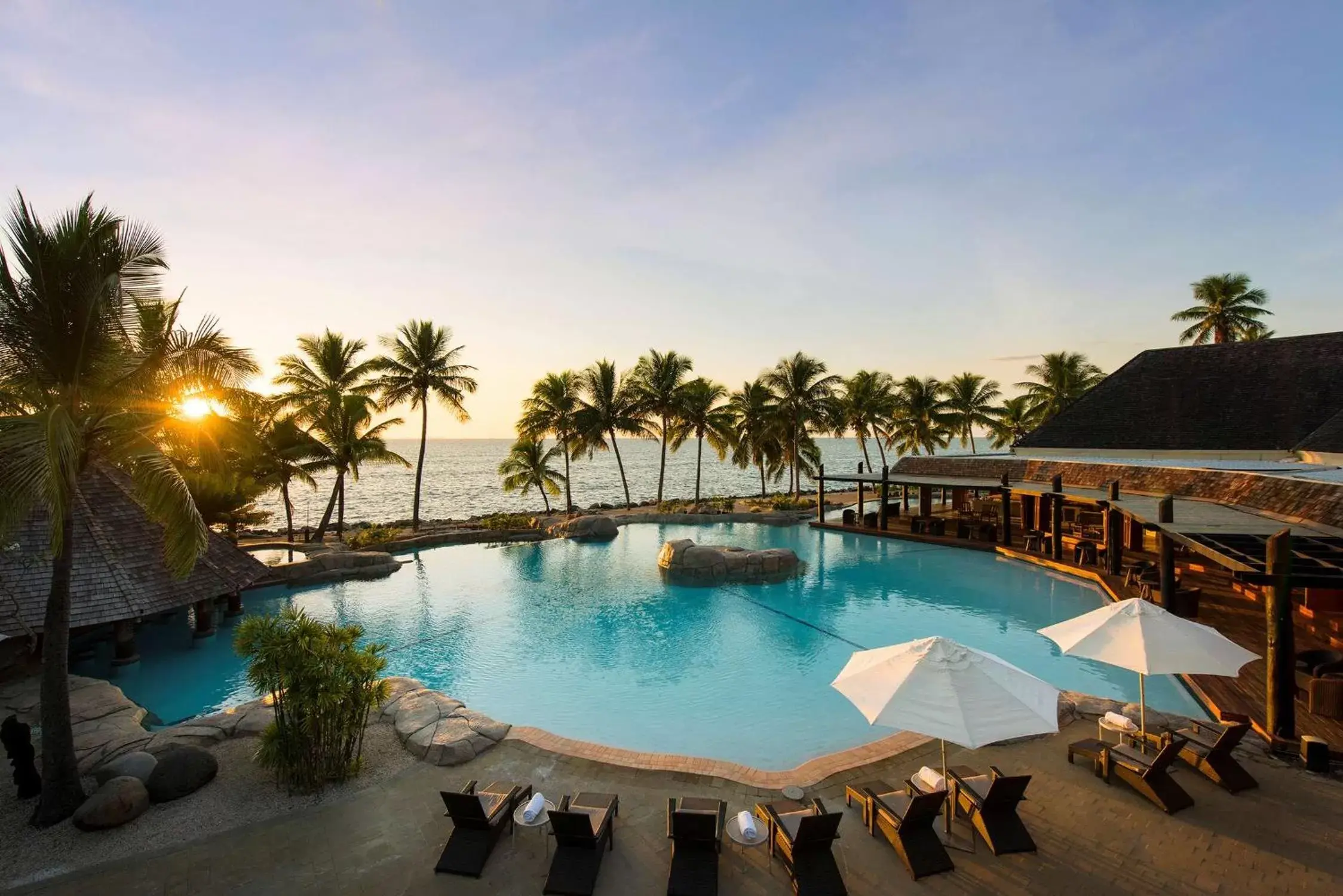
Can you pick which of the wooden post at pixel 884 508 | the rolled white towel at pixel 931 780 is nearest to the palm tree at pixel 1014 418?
the wooden post at pixel 884 508

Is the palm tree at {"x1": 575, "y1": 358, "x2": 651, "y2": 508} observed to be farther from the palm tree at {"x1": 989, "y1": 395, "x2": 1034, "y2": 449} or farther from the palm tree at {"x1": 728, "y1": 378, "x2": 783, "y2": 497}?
the palm tree at {"x1": 989, "y1": 395, "x2": 1034, "y2": 449}

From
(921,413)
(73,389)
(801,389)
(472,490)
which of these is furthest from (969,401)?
(472,490)

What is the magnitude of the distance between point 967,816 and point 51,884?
942 cm

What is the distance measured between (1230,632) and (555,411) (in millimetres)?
29963

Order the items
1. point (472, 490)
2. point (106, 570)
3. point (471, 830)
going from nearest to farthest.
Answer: point (471, 830) → point (106, 570) → point (472, 490)

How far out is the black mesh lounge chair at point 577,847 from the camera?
235 inches

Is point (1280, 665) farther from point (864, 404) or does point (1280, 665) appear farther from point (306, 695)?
point (864, 404)

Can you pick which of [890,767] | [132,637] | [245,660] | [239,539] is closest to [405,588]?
[245,660]

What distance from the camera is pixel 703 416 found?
122 feet

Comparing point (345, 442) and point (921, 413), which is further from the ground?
point (921, 413)

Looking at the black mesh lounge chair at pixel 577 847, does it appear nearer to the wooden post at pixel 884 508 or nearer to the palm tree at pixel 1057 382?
the wooden post at pixel 884 508

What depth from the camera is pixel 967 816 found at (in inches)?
278

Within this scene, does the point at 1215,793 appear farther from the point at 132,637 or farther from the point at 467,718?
the point at 132,637

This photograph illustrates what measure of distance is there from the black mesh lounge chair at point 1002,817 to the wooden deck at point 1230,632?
492 cm
